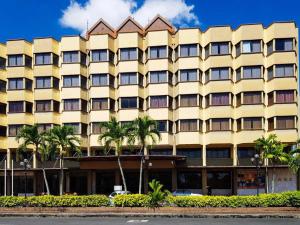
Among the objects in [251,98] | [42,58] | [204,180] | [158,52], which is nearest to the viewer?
[251,98]

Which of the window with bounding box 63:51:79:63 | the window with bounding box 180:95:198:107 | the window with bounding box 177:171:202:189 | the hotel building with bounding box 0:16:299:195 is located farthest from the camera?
the window with bounding box 63:51:79:63

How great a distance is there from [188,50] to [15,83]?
25401 mm

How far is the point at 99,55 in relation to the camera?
65.2 metres

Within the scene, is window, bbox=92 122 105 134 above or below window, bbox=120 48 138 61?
below

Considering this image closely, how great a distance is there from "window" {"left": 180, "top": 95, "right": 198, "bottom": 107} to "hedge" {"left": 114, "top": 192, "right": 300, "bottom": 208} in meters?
25.1

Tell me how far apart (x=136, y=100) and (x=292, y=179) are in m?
23.3

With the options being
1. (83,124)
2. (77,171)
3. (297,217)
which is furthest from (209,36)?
(297,217)

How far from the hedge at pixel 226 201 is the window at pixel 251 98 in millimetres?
23889

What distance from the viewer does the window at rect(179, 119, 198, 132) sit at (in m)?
61.9

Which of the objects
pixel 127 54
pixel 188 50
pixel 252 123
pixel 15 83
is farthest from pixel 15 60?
pixel 252 123

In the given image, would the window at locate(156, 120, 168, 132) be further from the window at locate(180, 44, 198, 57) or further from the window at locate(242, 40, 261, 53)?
the window at locate(242, 40, 261, 53)

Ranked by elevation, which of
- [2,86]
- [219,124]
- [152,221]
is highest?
[2,86]

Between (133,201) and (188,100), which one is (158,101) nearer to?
(188,100)

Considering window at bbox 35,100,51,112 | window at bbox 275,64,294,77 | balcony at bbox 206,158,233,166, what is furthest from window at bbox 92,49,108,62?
window at bbox 275,64,294,77
